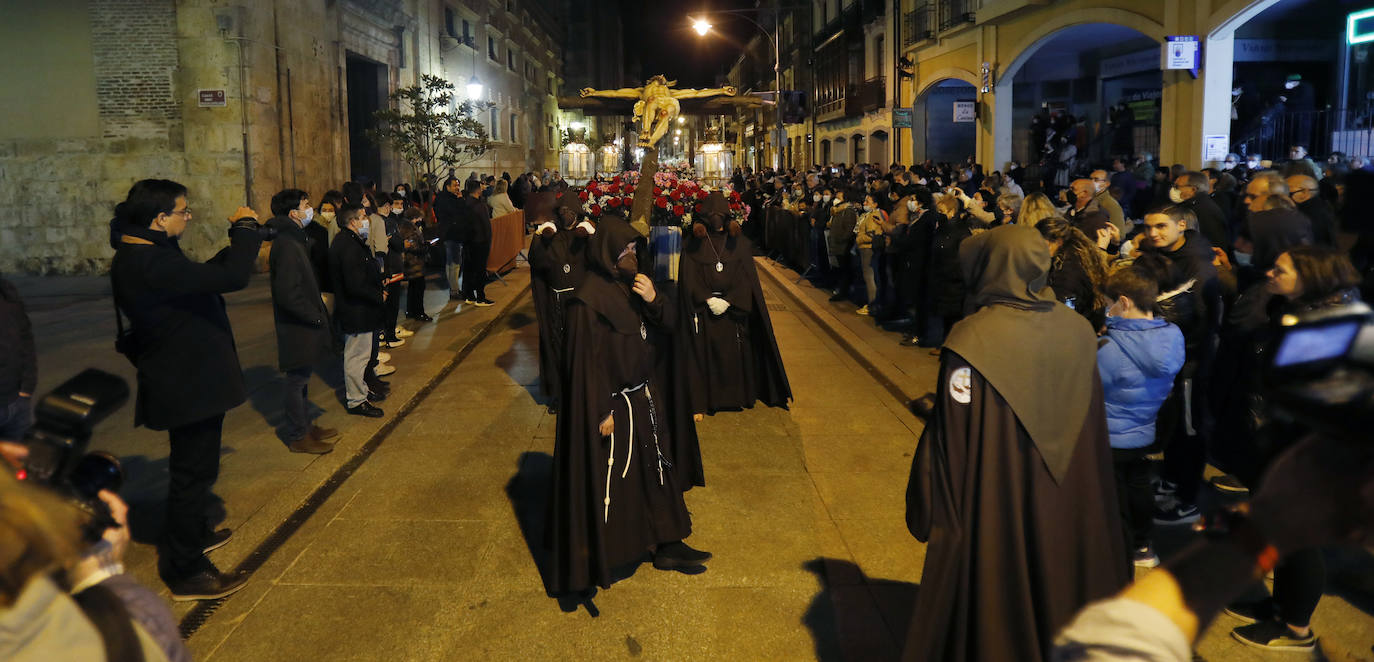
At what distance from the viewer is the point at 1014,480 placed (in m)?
3.27

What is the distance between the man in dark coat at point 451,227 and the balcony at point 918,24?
663 inches

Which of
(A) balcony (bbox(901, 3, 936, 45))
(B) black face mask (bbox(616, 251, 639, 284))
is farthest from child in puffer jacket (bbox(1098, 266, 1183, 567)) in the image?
(A) balcony (bbox(901, 3, 936, 45))

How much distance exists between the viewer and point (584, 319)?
14.9 feet

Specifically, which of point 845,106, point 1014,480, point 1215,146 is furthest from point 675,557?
point 845,106

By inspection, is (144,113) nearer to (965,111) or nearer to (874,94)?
(965,111)

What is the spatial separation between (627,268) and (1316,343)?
3580mm

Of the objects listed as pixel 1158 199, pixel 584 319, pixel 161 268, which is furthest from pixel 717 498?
pixel 1158 199

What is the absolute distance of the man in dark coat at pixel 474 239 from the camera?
585 inches

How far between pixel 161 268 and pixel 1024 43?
20550 mm

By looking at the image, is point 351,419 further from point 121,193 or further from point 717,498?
point 121,193

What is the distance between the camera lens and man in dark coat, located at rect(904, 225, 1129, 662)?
326 centimetres

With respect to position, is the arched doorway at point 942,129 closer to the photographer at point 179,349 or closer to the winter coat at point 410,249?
the winter coat at point 410,249

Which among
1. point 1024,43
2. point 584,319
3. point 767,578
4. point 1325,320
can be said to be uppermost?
point 1024,43

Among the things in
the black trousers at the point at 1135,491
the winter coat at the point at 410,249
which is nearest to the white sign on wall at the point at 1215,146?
the winter coat at the point at 410,249
